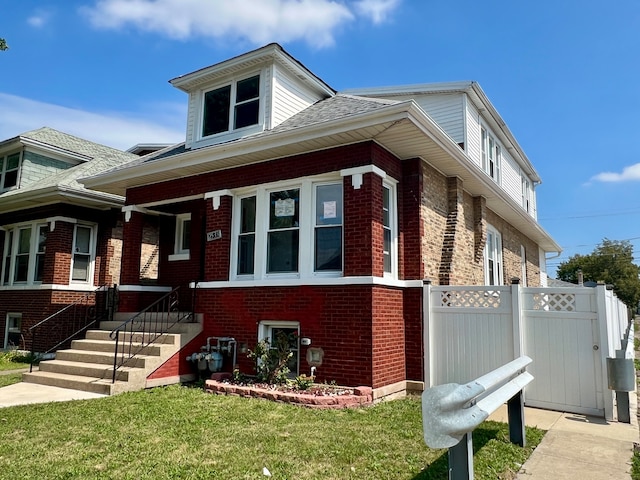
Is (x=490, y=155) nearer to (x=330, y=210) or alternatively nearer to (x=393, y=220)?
(x=393, y=220)

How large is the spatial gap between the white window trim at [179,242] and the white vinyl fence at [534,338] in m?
6.76

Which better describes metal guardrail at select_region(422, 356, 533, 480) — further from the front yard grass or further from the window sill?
the window sill

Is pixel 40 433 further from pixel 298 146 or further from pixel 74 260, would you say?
pixel 74 260

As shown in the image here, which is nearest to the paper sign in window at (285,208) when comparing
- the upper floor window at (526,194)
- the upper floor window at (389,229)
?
the upper floor window at (389,229)

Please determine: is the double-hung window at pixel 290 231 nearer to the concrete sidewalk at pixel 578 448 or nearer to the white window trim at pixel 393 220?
the white window trim at pixel 393 220

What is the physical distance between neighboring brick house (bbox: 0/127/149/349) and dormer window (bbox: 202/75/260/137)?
13.9 feet

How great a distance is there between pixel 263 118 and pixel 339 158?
2.59 metres

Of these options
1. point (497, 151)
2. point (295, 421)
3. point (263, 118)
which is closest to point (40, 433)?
point (295, 421)

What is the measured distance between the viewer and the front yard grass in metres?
4.33

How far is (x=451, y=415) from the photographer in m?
3.00

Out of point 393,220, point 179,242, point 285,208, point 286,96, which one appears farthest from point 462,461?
point 179,242

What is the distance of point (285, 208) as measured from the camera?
8.95 metres

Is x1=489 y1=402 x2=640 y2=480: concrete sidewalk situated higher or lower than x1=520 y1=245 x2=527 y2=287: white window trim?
lower

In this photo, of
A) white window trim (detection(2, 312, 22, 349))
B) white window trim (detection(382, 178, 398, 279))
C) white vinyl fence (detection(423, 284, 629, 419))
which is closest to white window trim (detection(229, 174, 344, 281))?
white window trim (detection(382, 178, 398, 279))
